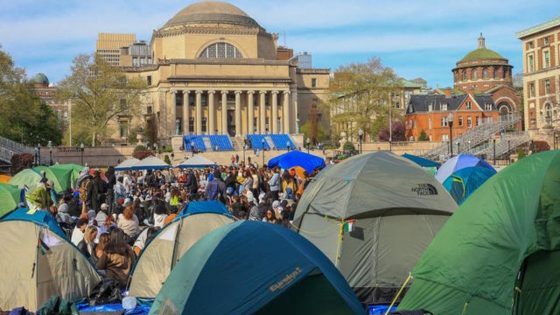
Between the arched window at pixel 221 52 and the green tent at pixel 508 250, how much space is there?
293ft

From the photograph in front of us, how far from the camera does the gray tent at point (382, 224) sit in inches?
467

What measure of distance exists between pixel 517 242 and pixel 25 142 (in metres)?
72.5

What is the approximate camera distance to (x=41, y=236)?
36.8 ft

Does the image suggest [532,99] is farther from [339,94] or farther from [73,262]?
[73,262]

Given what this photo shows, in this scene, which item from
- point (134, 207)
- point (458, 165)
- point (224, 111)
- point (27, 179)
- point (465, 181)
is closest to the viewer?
point (134, 207)

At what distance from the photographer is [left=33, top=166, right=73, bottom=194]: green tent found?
1102 inches

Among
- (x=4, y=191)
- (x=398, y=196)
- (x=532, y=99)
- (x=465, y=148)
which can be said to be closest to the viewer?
(x=398, y=196)

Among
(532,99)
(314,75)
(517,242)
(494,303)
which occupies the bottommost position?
(494,303)

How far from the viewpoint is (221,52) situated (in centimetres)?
9731

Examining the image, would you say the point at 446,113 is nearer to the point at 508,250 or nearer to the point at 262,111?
the point at 262,111

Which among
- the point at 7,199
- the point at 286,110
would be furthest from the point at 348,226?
the point at 286,110

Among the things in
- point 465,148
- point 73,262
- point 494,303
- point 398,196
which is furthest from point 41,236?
point 465,148

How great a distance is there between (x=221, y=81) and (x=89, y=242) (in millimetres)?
78496

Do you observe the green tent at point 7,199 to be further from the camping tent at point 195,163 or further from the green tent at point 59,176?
the camping tent at point 195,163
